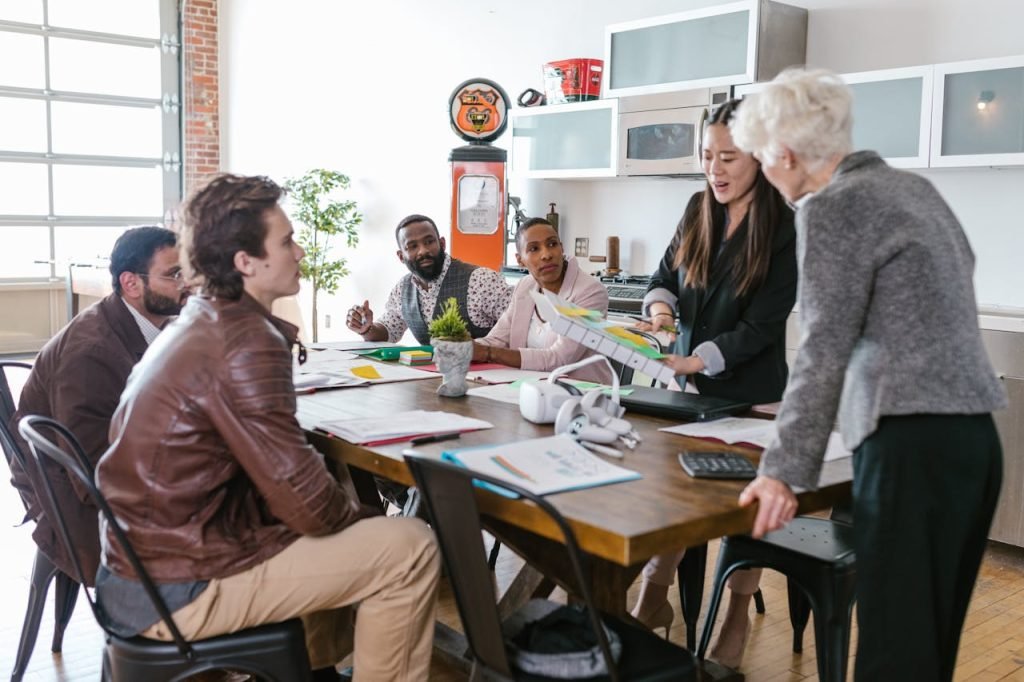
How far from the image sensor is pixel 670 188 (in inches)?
216

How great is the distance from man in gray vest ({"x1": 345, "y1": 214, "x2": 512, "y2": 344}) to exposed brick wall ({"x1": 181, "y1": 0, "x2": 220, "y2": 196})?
5.76m

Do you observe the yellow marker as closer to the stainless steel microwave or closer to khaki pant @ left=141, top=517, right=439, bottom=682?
khaki pant @ left=141, top=517, right=439, bottom=682

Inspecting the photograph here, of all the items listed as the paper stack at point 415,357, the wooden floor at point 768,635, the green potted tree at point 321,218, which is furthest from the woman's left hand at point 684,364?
the green potted tree at point 321,218

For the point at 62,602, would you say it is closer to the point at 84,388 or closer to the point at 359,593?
the point at 84,388

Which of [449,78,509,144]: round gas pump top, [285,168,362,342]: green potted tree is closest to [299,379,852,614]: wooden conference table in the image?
[449,78,509,144]: round gas pump top

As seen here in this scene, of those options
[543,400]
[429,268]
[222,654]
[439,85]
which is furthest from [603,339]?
[439,85]

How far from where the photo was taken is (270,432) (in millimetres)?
1777

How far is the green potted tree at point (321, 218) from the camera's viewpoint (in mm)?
7730

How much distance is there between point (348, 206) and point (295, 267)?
5748 millimetres

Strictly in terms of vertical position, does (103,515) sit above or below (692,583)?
above

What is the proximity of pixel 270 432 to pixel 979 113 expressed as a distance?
318 cm

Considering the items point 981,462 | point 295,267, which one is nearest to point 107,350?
point 295,267

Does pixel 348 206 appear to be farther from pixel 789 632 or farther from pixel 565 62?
pixel 789 632

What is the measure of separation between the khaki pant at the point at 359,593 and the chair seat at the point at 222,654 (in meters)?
0.02
